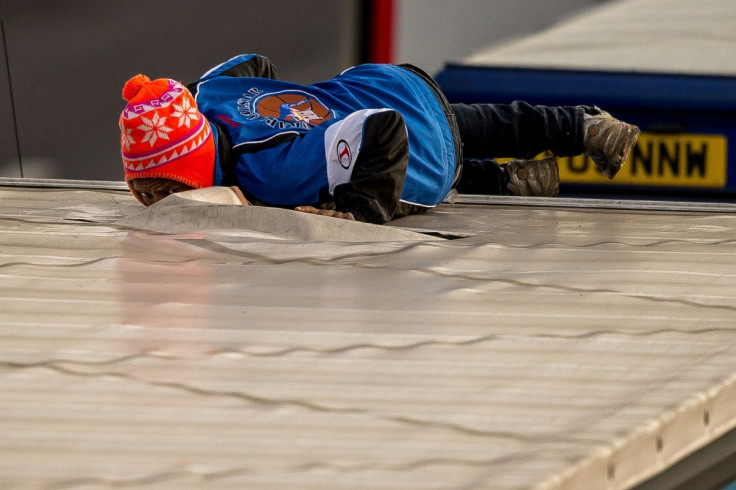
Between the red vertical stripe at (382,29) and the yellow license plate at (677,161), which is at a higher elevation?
the red vertical stripe at (382,29)

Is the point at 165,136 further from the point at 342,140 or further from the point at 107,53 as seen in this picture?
the point at 107,53

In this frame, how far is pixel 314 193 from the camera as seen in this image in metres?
2.11

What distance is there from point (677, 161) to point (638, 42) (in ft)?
3.63

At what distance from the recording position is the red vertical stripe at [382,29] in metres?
4.52

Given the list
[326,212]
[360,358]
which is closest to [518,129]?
[326,212]

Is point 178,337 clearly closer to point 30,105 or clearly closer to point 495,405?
point 495,405

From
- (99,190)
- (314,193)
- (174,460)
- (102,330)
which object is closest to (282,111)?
(314,193)

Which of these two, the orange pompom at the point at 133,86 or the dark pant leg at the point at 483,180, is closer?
the orange pompom at the point at 133,86

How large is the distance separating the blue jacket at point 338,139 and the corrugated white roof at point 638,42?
36.7 inches

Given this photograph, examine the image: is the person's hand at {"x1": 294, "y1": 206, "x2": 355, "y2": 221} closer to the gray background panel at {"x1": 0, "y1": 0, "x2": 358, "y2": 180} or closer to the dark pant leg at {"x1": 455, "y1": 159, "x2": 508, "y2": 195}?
the dark pant leg at {"x1": 455, "y1": 159, "x2": 508, "y2": 195}

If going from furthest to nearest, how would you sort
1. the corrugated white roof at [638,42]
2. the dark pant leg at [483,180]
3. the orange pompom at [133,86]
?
the corrugated white roof at [638,42]
the dark pant leg at [483,180]
the orange pompom at [133,86]

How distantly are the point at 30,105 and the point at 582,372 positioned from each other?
105 inches

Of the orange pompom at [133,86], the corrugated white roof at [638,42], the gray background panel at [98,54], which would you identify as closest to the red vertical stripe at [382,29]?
the gray background panel at [98,54]

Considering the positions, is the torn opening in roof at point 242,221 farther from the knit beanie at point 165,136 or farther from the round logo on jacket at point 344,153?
the round logo on jacket at point 344,153
